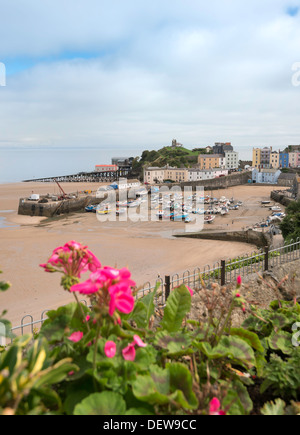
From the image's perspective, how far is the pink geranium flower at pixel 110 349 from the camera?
4.61 ft

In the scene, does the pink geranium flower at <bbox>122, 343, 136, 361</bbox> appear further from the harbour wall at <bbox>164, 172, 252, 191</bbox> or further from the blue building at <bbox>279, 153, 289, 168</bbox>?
the blue building at <bbox>279, 153, 289, 168</bbox>

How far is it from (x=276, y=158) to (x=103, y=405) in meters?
108

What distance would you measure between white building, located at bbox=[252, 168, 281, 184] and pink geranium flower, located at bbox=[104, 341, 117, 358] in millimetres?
77853

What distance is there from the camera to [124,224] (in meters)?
33.8

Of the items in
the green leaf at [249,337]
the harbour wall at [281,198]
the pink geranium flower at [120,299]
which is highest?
the pink geranium flower at [120,299]

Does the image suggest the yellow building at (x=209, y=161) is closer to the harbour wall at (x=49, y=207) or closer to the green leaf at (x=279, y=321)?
the harbour wall at (x=49, y=207)

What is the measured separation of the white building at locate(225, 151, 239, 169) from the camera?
10269 centimetres

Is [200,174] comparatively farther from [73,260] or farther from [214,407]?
[214,407]

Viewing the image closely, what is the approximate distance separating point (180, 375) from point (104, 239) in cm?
2541

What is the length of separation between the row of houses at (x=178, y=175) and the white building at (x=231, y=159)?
2395 centimetres

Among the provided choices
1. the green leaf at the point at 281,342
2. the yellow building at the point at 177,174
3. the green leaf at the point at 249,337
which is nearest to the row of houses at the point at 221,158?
the yellow building at the point at 177,174

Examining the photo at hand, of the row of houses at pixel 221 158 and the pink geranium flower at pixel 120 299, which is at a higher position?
the row of houses at pixel 221 158

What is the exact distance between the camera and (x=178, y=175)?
7931cm
